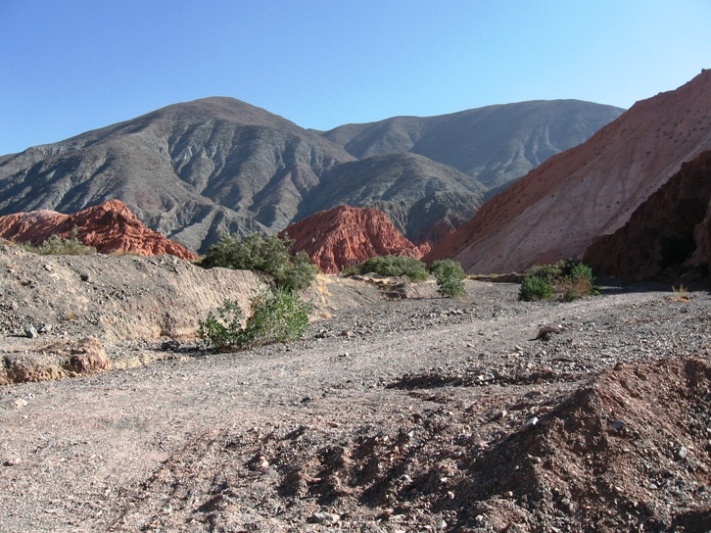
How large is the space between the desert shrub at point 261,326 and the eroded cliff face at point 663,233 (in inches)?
995

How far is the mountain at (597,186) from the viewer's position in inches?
2087

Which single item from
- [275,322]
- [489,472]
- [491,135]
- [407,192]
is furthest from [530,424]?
[491,135]

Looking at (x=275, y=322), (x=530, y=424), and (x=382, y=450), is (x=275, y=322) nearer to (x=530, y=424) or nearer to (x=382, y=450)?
(x=382, y=450)

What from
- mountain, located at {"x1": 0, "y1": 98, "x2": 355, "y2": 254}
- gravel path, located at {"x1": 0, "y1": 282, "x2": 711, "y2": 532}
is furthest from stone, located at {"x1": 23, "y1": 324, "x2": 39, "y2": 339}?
mountain, located at {"x1": 0, "y1": 98, "x2": 355, "y2": 254}

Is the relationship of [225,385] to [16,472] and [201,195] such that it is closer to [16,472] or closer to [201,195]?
[16,472]

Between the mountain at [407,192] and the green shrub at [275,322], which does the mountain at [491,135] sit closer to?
the mountain at [407,192]

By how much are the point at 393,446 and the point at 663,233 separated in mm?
37317

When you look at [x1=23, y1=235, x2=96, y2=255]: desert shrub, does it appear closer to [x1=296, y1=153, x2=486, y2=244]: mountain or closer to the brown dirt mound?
the brown dirt mound

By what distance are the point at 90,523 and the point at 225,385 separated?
469cm

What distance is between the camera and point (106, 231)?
191ft

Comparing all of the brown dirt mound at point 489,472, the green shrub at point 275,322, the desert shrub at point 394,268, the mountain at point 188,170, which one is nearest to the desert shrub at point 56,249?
the green shrub at point 275,322

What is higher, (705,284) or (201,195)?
(201,195)

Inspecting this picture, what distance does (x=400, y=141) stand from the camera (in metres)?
186

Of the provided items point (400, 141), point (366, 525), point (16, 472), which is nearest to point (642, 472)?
point (366, 525)
